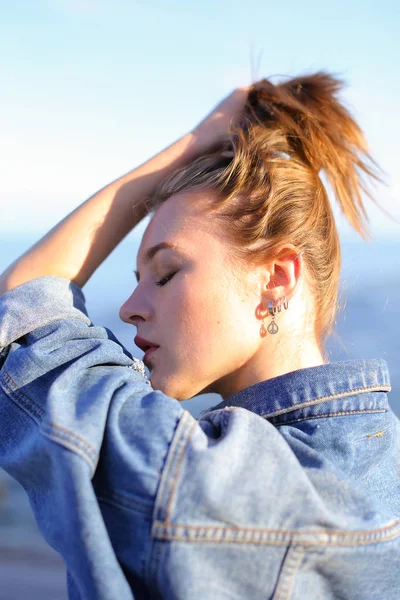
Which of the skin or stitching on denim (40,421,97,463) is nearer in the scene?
stitching on denim (40,421,97,463)

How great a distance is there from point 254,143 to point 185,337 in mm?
781

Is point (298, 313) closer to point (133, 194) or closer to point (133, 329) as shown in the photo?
point (133, 194)

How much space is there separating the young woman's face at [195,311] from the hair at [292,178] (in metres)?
0.10

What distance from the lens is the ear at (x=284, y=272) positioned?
2.13m

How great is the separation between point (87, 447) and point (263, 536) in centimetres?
43

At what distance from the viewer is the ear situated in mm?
2129

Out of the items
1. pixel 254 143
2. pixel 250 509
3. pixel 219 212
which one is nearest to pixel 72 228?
pixel 219 212

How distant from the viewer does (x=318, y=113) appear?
2424 mm

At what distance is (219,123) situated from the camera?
Result: 8.48 ft

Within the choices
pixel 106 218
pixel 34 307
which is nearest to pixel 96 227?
pixel 106 218

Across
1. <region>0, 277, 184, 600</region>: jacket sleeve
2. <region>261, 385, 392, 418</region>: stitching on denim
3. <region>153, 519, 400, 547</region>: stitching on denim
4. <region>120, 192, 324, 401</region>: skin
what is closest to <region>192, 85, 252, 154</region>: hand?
<region>120, 192, 324, 401</region>: skin

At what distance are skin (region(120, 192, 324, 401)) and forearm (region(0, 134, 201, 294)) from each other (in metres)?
0.29

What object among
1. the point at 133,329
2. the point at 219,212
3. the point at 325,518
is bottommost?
the point at 133,329

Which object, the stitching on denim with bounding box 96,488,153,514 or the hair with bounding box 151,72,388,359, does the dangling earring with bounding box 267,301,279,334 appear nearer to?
the hair with bounding box 151,72,388,359
